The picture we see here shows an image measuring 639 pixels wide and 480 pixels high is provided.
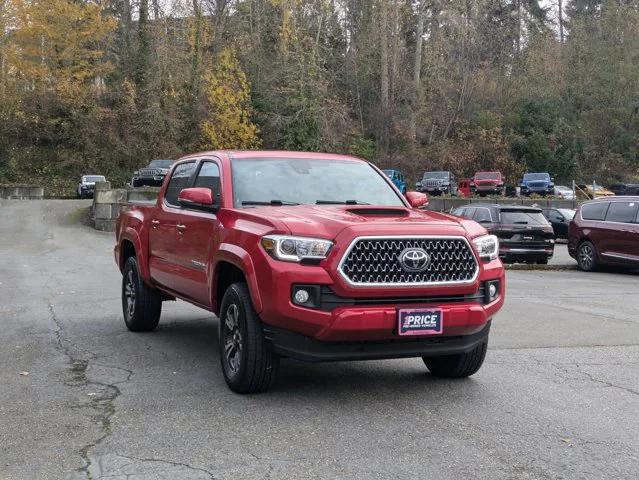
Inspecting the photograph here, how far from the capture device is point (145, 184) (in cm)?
3944

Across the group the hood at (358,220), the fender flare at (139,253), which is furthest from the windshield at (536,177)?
the hood at (358,220)

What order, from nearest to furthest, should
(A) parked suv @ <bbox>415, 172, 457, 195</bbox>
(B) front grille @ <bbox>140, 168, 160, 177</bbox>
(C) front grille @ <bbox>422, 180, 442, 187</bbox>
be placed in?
1. (B) front grille @ <bbox>140, 168, 160, 177</bbox>
2. (A) parked suv @ <bbox>415, 172, 457, 195</bbox>
3. (C) front grille @ <bbox>422, 180, 442, 187</bbox>

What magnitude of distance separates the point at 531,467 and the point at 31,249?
59.9ft

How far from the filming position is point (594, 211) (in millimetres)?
19422

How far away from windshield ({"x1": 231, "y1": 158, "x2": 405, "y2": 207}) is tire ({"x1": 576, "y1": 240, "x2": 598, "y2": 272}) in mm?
13009

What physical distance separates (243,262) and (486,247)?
1852 millimetres

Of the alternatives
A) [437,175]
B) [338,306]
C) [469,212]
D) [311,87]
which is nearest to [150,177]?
[311,87]

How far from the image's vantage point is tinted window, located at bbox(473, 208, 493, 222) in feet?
65.0

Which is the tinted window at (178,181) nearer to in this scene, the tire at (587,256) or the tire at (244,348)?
the tire at (244,348)

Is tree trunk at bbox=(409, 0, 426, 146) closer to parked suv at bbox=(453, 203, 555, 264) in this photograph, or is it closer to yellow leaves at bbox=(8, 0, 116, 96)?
→ yellow leaves at bbox=(8, 0, 116, 96)

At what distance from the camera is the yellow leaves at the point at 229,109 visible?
4769cm

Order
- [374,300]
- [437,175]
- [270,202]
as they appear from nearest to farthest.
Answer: [374,300] < [270,202] < [437,175]

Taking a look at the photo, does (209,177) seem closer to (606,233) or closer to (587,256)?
(606,233)

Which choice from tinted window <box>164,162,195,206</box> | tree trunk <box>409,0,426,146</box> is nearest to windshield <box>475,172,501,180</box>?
tree trunk <box>409,0,426,146</box>
